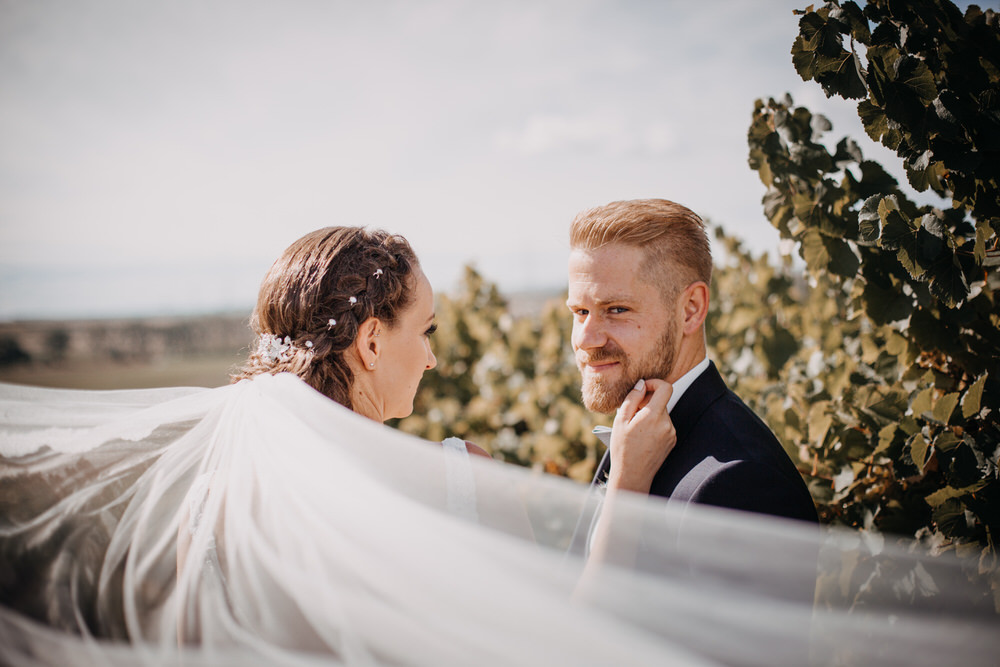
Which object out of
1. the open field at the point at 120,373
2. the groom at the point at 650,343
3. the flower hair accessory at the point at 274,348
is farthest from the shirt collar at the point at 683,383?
the open field at the point at 120,373

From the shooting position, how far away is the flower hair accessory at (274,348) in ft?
6.97

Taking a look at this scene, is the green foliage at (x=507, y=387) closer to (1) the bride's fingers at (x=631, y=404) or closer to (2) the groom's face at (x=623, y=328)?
(2) the groom's face at (x=623, y=328)

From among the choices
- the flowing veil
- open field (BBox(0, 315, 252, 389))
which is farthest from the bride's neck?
open field (BBox(0, 315, 252, 389))

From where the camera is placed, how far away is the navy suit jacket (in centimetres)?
170

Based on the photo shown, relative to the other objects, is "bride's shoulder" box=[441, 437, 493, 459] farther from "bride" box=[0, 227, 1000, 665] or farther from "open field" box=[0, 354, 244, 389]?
"open field" box=[0, 354, 244, 389]

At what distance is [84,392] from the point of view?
7.68 ft

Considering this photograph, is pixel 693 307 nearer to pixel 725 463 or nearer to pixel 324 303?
pixel 725 463

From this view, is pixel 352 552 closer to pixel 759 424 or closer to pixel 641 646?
pixel 641 646

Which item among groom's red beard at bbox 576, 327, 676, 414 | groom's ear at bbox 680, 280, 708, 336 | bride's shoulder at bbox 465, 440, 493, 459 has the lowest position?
bride's shoulder at bbox 465, 440, 493, 459

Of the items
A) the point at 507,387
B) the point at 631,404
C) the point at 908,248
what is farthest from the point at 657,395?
the point at 507,387

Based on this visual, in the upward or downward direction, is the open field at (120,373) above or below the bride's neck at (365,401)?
below

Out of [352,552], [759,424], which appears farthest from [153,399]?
[759,424]

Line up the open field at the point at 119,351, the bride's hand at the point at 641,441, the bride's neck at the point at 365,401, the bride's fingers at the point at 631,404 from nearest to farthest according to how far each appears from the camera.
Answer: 1. the bride's hand at the point at 641,441
2. the bride's fingers at the point at 631,404
3. the bride's neck at the point at 365,401
4. the open field at the point at 119,351

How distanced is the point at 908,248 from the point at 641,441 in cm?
104
